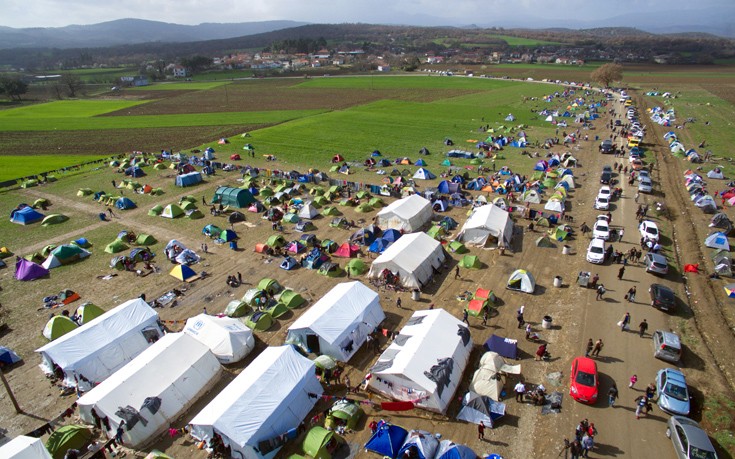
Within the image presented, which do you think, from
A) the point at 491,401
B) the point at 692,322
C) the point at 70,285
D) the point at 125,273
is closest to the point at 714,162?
the point at 692,322

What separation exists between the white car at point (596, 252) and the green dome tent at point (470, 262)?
7793 millimetres

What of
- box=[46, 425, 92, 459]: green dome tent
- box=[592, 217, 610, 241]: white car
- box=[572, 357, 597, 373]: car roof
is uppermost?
box=[592, 217, 610, 241]: white car

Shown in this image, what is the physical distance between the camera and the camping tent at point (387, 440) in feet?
51.7

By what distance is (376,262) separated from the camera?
27969mm

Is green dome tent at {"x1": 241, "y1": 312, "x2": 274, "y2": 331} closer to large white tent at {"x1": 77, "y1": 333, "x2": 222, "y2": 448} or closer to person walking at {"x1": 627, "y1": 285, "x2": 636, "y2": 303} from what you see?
large white tent at {"x1": 77, "y1": 333, "x2": 222, "y2": 448}

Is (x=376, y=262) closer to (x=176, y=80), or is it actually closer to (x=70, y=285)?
(x=70, y=285)

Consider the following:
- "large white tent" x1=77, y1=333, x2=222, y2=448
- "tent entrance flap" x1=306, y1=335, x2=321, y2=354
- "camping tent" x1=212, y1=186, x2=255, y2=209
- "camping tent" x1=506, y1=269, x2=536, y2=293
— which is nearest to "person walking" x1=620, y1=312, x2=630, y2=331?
"camping tent" x1=506, y1=269, x2=536, y2=293

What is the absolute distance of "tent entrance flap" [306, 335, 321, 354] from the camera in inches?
838

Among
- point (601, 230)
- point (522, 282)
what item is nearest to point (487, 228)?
point (522, 282)

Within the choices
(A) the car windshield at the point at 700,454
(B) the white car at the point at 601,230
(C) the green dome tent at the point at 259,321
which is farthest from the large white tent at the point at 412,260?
(A) the car windshield at the point at 700,454

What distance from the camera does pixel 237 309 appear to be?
81.3 ft

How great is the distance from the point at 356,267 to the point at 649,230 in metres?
23.1

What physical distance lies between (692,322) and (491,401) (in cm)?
1425

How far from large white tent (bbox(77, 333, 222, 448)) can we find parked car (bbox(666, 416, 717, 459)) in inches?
766
